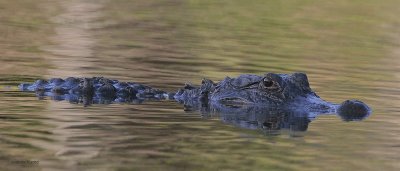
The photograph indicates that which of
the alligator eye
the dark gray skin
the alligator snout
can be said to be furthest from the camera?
the alligator eye

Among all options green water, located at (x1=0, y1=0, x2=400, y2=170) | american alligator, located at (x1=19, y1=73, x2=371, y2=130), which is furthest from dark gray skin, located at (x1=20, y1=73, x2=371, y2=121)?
green water, located at (x1=0, y1=0, x2=400, y2=170)

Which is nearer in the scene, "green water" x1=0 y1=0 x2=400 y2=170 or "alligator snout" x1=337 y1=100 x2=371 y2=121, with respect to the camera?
"green water" x1=0 y1=0 x2=400 y2=170

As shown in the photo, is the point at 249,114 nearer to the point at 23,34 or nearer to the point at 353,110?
the point at 353,110

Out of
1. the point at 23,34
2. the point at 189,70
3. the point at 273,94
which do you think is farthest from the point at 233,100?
the point at 23,34

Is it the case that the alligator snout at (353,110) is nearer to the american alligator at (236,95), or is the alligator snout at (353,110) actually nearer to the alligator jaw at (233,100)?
the american alligator at (236,95)

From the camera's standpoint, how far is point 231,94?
519 inches

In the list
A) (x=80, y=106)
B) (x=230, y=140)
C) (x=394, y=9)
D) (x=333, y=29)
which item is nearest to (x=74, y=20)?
(x=333, y=29)

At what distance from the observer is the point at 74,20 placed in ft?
87.9

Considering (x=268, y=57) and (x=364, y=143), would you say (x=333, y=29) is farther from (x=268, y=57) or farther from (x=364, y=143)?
(x=364, y=143)

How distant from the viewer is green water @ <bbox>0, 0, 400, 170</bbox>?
914 centimetres

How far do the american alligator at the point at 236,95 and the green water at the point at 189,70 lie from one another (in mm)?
348

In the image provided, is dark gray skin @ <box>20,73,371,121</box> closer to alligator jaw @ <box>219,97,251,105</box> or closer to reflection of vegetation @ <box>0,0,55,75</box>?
alligator jaw @ <box>219,97,251,105</box>

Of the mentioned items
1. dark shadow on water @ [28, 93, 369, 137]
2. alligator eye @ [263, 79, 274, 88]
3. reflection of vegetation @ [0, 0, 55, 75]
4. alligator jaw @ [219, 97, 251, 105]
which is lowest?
dark shadow on water @ [28, 93, 369, 137]

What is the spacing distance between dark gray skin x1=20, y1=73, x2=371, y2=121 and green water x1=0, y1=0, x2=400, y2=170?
1.23ft
